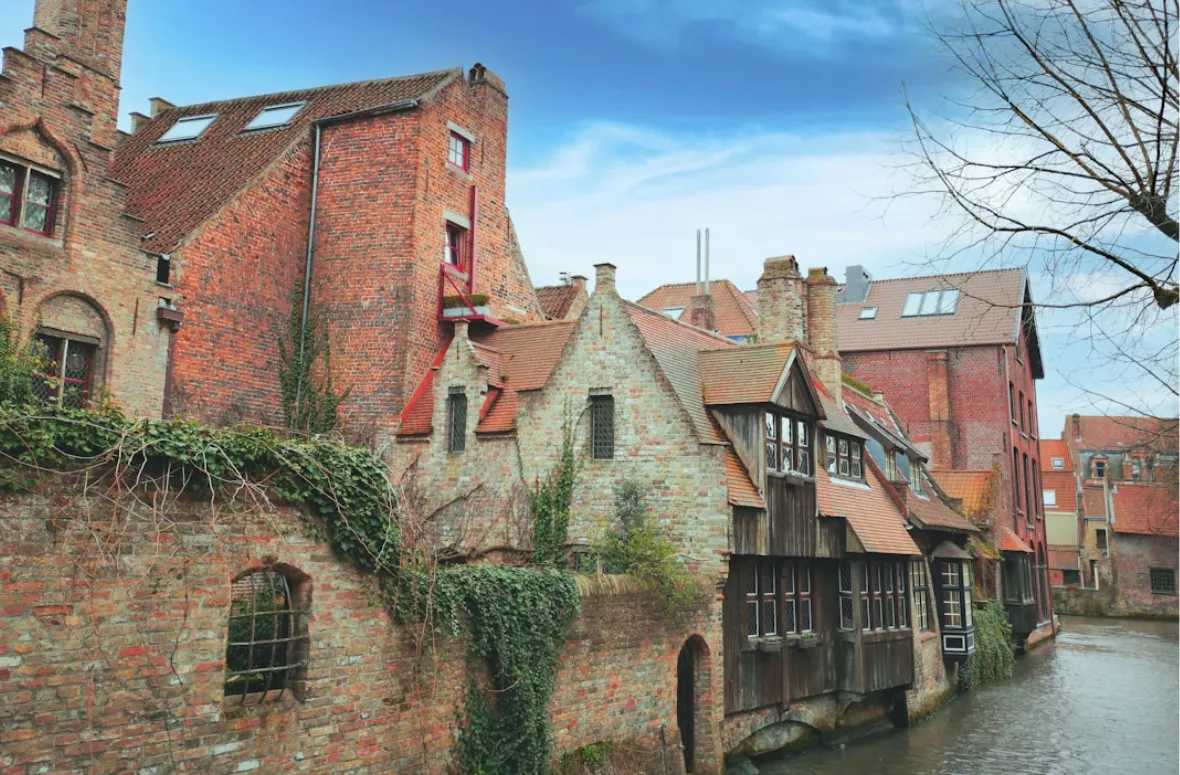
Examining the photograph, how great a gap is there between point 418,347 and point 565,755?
445 inches

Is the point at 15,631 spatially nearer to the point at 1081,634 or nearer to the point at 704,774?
the point at 704,774

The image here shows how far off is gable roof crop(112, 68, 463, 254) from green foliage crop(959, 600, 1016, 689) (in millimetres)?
20906

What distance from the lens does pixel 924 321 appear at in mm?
46094

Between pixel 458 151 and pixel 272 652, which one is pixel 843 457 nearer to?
pixel 458 151

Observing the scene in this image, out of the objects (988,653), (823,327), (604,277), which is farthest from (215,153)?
(988,653)

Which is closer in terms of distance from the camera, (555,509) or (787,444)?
(555,509)

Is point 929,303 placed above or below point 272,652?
above

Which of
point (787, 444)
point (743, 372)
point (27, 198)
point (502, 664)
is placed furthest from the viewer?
point (787, 444)

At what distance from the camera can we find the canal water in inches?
734

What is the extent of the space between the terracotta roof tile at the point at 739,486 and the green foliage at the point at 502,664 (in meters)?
5.18

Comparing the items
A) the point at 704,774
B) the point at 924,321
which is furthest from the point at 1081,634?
the point at 704,774

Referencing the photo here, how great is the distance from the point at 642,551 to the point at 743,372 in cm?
426

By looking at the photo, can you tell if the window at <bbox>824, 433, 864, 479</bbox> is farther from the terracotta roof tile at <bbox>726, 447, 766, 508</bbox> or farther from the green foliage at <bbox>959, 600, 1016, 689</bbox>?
the green foliage at <bbox>959, 600, 1016, 689</bbox>

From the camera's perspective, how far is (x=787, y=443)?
1900 centimetres
